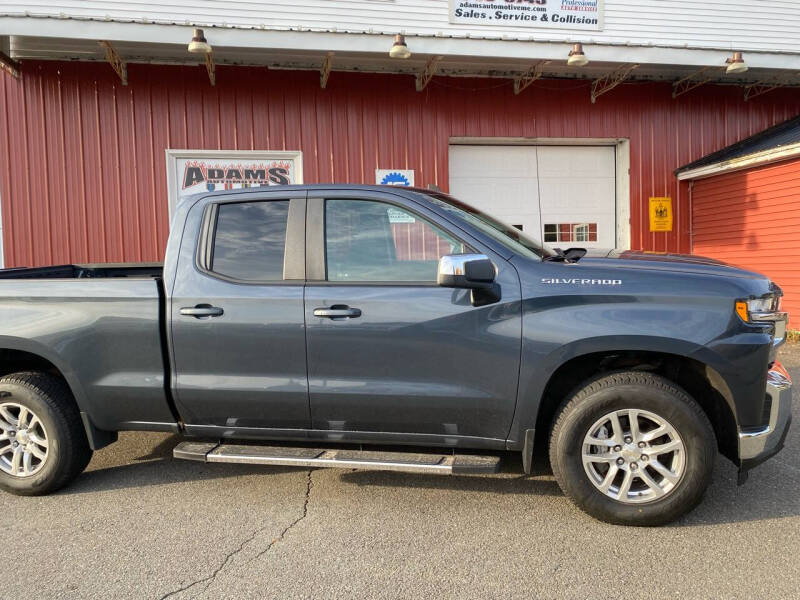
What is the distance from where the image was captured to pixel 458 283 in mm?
2900

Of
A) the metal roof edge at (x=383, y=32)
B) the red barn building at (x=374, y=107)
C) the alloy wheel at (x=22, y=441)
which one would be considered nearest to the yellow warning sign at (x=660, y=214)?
the red barn building at (x=374, y=107)

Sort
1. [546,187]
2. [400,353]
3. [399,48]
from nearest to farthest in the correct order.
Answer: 1. [400,353]
2. [399,48]
3. [546,187]

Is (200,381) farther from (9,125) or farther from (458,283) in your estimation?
(9,125)

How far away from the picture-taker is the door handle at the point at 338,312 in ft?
10.2

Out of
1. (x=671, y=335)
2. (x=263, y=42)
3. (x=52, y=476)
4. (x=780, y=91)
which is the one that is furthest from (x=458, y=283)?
(x=780, y=91)

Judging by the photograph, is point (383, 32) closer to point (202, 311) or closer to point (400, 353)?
point (202, 311)

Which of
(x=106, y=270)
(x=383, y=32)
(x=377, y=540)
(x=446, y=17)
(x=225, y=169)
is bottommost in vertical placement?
(x=377, y=540)

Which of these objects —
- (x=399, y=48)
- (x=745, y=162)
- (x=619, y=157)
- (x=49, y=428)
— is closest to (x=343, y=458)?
(x=49, y=428)

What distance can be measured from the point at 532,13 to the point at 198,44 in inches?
200

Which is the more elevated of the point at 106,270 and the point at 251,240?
the point at 251,240

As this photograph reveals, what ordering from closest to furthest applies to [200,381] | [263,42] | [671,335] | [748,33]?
[671,335] < [200,381] < [263,42] < [748,33]

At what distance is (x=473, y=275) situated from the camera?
282 cm

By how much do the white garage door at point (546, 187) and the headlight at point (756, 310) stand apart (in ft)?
21.3

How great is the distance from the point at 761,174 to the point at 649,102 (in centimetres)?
228
